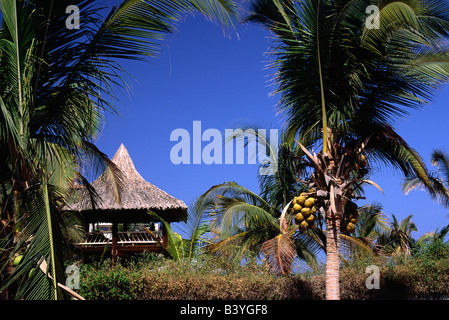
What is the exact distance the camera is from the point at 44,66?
16.1 feet

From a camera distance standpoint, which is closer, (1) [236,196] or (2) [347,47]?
(2) [347,47]

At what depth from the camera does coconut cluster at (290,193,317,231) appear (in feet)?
22.7

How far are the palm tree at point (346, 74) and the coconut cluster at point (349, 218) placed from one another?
0.13 m

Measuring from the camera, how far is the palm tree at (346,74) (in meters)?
7.02

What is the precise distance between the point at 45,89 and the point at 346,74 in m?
4.75

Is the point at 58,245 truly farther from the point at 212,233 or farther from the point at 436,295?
the point at 436,295

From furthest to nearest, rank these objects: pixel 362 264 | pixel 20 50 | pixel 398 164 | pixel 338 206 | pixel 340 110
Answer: pixel 362 264 → pixel 398 164 → pixel 340 110 → pixel 338 206 → pixel 20 50

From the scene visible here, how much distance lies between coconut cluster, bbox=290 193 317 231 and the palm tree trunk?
10.7 inches

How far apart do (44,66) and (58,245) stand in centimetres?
202

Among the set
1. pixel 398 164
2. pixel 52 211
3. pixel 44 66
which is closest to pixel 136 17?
pixel 44 66
